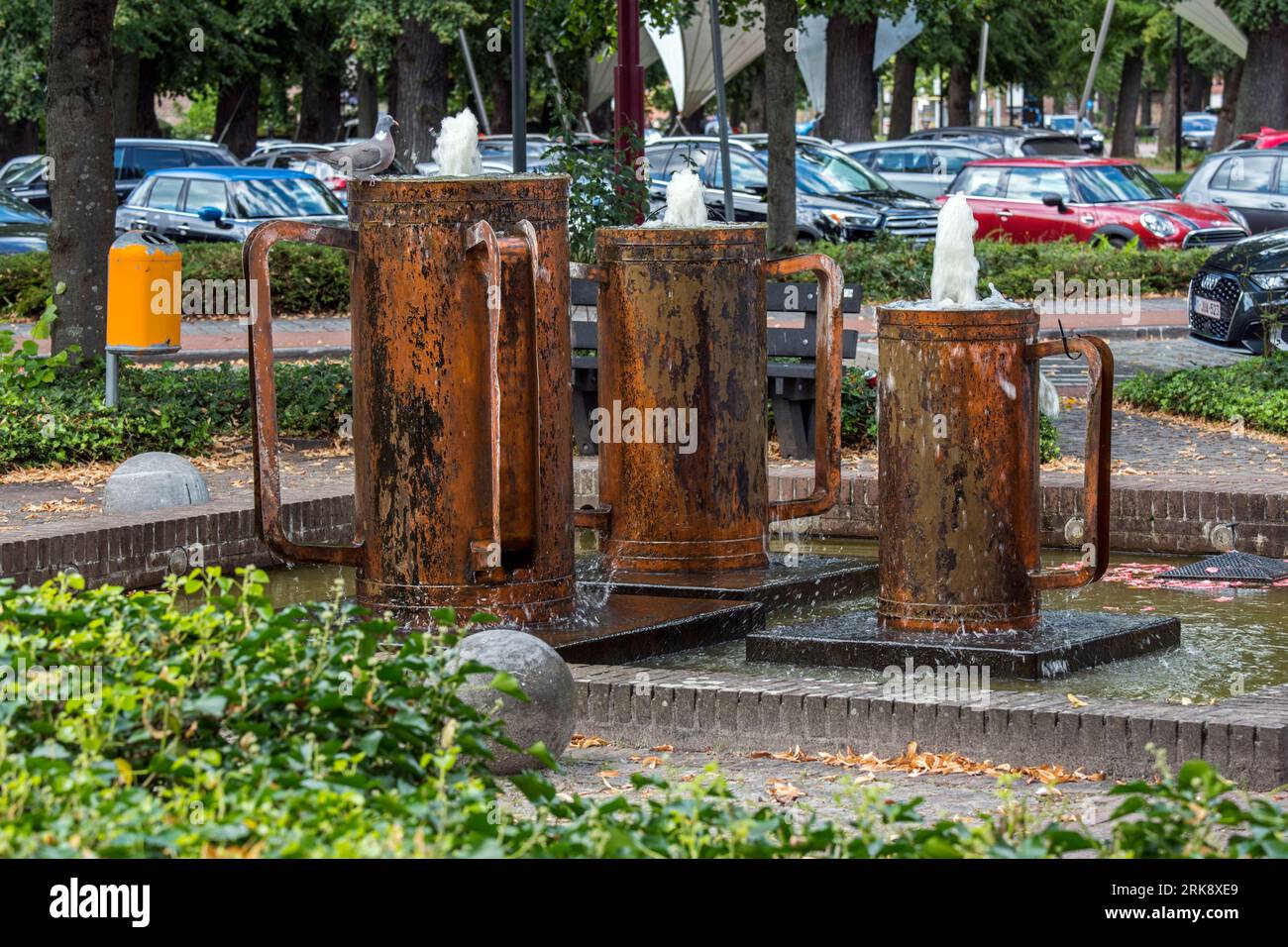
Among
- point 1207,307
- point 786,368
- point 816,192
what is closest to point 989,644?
point 786,368

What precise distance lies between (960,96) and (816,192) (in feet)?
93.0

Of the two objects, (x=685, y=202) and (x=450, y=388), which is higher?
(x=685, y=202)

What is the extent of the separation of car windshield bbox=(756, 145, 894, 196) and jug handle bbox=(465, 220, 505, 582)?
2020 centimetres

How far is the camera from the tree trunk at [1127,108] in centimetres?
5912

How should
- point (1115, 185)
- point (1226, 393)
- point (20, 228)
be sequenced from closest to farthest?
point (1226, 393) < point (20, 228) < point (1115, 185)

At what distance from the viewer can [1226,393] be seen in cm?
1242

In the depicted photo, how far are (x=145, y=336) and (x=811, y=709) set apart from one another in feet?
21.2

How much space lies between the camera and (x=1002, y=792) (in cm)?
450

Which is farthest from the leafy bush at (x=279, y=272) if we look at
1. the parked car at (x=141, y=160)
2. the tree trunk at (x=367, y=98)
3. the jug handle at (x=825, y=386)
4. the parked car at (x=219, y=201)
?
the tree trunk at (x=367, y=98)

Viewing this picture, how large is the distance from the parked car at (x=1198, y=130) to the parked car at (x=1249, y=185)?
4843 centimetres

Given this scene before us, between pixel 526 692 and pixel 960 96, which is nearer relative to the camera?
pixel 526 692

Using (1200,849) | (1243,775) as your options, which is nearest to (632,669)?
(1243,775)

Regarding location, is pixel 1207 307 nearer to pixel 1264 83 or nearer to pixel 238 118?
pixel 1264 83
